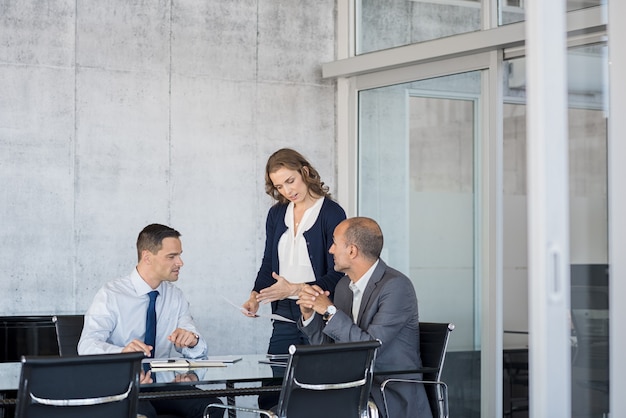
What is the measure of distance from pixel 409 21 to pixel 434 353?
11.4 ft

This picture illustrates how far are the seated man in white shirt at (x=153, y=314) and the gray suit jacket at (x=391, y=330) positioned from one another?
68 cm

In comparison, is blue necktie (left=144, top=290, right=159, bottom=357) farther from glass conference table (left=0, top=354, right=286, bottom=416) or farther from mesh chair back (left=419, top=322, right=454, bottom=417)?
mesh chair back (left=419, top=322, right=454, bottom=417)

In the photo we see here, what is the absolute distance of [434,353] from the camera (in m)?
4.88

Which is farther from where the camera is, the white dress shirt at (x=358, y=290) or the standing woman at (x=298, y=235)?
the standing woman at (x=298, y=235)

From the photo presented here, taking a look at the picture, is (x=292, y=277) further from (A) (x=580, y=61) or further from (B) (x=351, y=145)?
(B) (x=351, y=145)

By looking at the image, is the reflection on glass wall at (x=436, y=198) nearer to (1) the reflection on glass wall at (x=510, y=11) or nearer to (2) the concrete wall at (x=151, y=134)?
(1) the reflection on glass wall at (x=510, y=11)

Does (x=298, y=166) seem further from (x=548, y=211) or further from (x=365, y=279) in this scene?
(x=548, y=211)

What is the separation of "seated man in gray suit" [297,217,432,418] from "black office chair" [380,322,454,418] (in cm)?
7

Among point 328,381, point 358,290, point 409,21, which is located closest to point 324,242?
point 358,290

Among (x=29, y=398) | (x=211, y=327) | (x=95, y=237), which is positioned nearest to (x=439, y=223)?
(x=211, y=327)

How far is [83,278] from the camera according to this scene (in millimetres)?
7414

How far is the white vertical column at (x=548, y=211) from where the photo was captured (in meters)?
3.50

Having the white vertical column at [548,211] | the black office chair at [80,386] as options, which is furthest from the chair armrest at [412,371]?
the black office chair at [80,386]

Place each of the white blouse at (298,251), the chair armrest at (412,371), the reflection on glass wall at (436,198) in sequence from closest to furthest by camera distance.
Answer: the chair armrest at (412,371), the white blouse at (298,251), the reflection on glass wall at (436,198)
